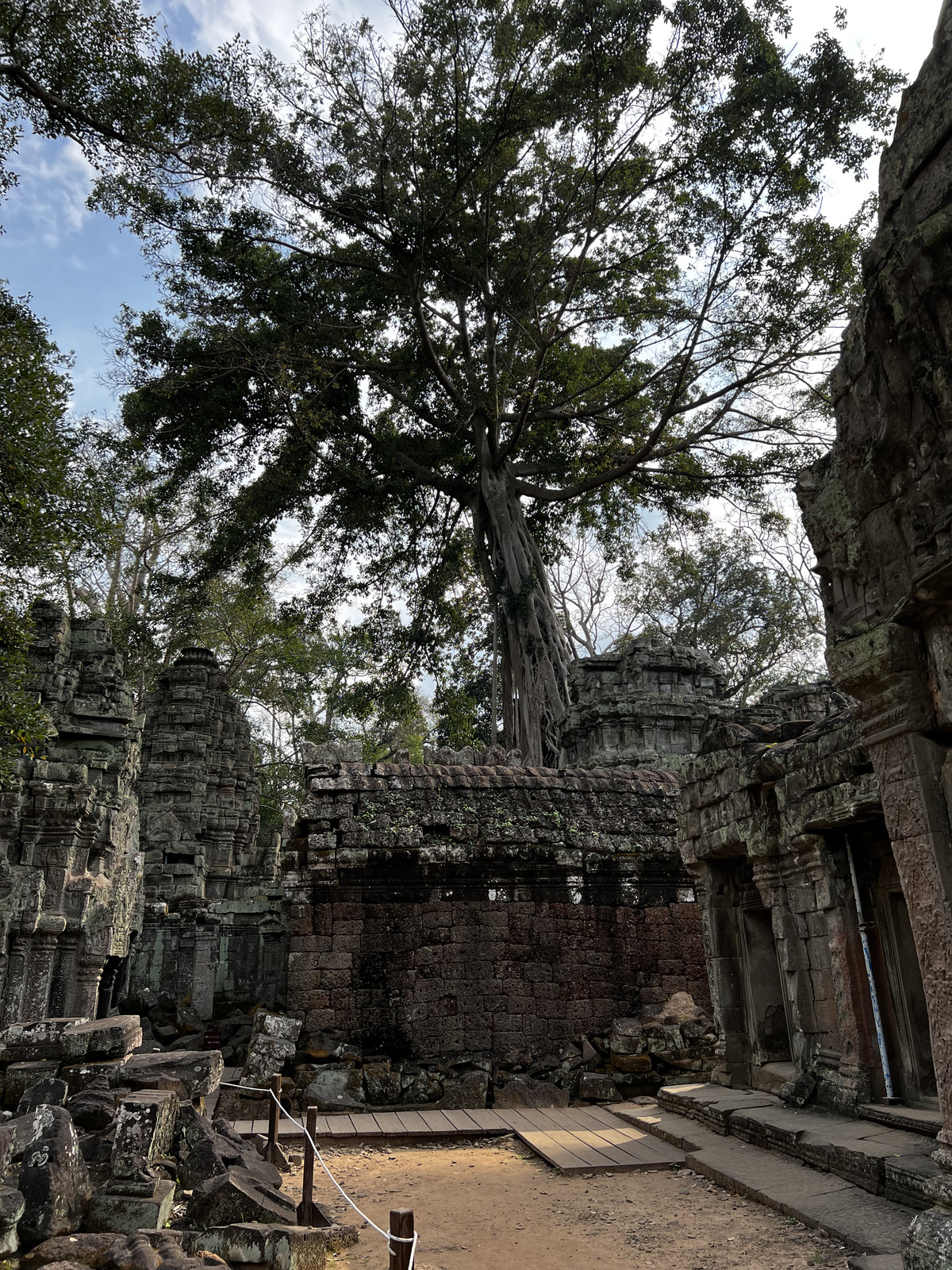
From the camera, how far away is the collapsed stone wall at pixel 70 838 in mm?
8406

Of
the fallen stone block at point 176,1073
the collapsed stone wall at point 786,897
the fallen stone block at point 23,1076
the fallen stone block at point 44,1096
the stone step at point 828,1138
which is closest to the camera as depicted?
the stone step at point 828,1138

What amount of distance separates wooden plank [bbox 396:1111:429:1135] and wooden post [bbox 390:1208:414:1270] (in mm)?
4043

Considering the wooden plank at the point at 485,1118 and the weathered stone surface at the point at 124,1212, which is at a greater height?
the weathered stone surface at the point at 124,1212

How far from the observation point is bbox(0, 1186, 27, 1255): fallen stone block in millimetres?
2990

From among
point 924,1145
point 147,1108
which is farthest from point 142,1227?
point 924,1145

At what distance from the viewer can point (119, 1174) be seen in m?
3.60

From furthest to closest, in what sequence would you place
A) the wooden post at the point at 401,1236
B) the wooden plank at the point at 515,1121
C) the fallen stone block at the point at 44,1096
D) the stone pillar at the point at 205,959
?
the stone pillar at the point at 205,959 < the wooden plank at the point at 515,1121 < the fallen stone block at the point at 44,1096 < the wooden post at the point at 401,1236

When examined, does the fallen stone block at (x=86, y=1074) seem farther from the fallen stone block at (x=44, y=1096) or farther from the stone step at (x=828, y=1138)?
the stone step at (x=828, y=1138)

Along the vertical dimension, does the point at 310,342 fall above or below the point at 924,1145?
above

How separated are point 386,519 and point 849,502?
17.2 meters

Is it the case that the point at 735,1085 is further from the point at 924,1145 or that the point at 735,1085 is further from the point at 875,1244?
the point at 875,1244

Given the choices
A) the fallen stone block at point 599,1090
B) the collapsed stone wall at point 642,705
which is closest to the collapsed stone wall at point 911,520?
the fallen stone block at point 599,1090

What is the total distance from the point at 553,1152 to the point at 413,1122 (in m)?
1.42

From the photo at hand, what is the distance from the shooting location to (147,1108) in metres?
3.88
